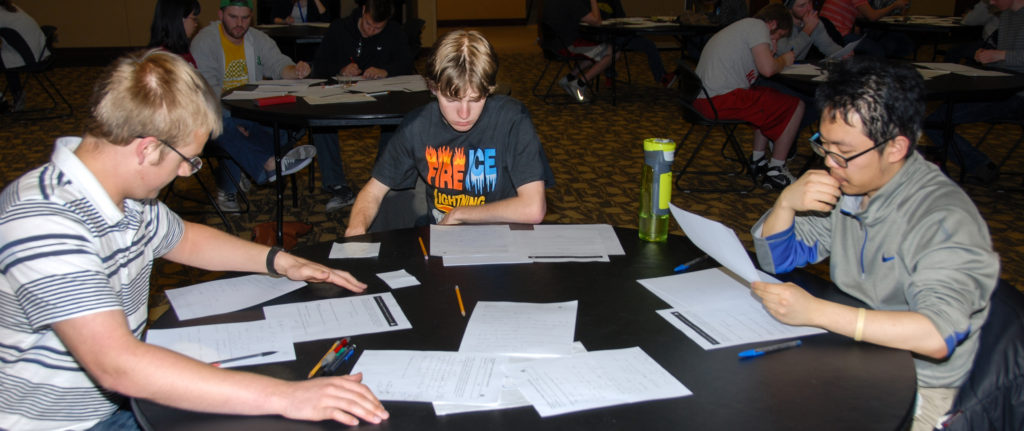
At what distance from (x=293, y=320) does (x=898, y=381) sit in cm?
112

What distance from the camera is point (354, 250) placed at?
1.84 metres

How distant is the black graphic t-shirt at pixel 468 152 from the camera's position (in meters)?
2.27

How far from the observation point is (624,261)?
1.76 metres

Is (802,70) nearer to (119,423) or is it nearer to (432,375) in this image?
(432,375)

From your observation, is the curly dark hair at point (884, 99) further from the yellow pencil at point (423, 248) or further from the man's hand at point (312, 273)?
the man's hand at point (312, 273)

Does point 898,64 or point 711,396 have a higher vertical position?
point 898,64

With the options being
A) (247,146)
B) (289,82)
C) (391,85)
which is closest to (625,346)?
(391,85)

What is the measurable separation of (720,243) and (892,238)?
1.12ft

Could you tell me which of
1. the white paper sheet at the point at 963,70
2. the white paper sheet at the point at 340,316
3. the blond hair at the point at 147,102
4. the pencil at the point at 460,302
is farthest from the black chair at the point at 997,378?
the white paper sheet at the point at 963,70

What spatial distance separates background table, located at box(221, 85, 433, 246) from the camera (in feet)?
10.9

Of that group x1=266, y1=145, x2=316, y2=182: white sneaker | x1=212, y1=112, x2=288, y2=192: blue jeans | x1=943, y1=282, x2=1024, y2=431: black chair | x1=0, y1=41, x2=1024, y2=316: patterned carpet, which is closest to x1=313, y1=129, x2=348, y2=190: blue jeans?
x1=0, y1=41, x2=1024, y2=316: patterned carpet

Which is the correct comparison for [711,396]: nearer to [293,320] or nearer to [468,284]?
[468,284]

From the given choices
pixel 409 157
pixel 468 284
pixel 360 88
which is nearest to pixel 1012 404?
pixel 468 284

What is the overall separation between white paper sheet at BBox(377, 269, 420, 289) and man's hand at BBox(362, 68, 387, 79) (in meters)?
2.97
